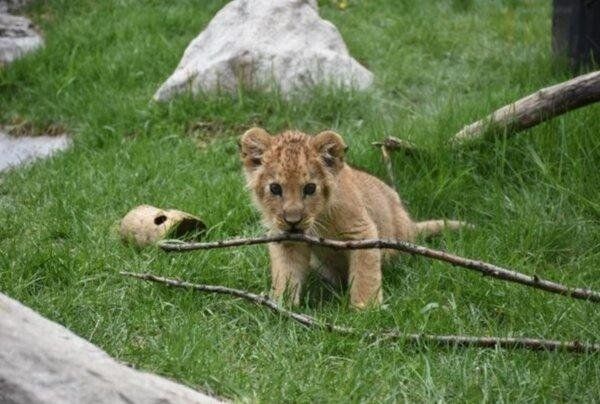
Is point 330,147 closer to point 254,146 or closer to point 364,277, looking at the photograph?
point 254,146

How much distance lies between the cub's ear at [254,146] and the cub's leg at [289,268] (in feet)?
1.57

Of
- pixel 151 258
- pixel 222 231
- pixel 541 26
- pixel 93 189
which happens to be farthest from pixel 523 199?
pixel 541 26

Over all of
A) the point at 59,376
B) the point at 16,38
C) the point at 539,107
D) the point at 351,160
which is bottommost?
the point at 16,38

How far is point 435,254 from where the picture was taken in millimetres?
4477

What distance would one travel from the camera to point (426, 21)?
10.8 metres

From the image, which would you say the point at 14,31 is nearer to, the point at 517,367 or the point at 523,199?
the point at 523,199

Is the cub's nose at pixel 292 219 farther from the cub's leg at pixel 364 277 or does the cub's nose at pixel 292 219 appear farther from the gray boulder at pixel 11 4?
the gray boulder at pixel 11 4

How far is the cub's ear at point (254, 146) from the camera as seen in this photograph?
5.28 m

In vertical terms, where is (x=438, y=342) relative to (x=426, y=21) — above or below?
above

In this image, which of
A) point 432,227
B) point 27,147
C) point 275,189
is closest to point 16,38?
point 27,147

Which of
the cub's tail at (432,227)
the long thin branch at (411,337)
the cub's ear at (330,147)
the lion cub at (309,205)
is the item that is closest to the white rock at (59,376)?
the long thin branch at (411,337)

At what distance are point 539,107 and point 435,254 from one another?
2157mm

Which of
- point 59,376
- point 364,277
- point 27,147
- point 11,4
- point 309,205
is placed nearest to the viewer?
point 59,376

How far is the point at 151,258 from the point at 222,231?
723 mm
